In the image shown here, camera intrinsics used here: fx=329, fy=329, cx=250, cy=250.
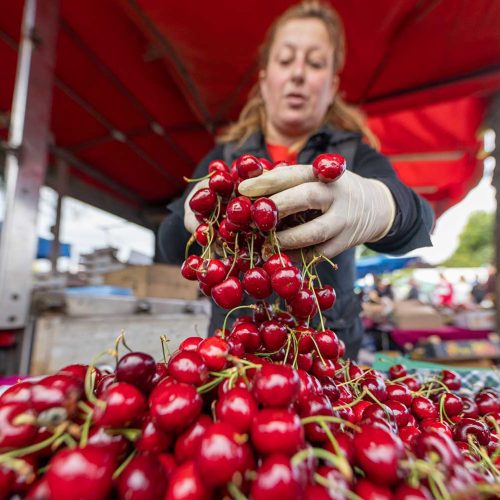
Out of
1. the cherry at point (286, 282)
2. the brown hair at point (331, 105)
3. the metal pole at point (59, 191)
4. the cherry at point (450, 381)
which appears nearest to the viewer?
the cherry at point (286, 282)

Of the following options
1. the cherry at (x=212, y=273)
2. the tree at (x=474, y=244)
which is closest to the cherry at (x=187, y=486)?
the cherry at (x=212, y=273)

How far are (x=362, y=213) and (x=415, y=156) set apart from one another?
365 cm

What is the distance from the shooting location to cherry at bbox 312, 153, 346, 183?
72 cm

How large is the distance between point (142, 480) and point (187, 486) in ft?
0.17

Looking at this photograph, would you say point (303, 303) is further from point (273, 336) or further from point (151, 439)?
point (151, 439)

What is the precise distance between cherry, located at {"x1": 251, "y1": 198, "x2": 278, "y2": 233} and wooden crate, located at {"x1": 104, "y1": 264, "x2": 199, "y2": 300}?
2.28m

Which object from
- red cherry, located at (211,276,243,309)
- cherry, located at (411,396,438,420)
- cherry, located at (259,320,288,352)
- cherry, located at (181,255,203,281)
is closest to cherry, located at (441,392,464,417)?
cherry, located at (411,396,438,420)

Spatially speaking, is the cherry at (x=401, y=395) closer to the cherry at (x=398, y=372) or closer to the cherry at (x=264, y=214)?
the cherry at (x=398, y=372)

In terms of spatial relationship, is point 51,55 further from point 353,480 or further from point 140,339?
point 353,480

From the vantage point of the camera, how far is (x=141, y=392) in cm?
49

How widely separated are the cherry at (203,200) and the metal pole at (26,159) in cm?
125

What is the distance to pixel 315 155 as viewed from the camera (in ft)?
4.68

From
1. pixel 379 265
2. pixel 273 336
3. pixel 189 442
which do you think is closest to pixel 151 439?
pixel 189 442

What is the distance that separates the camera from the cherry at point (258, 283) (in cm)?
64
